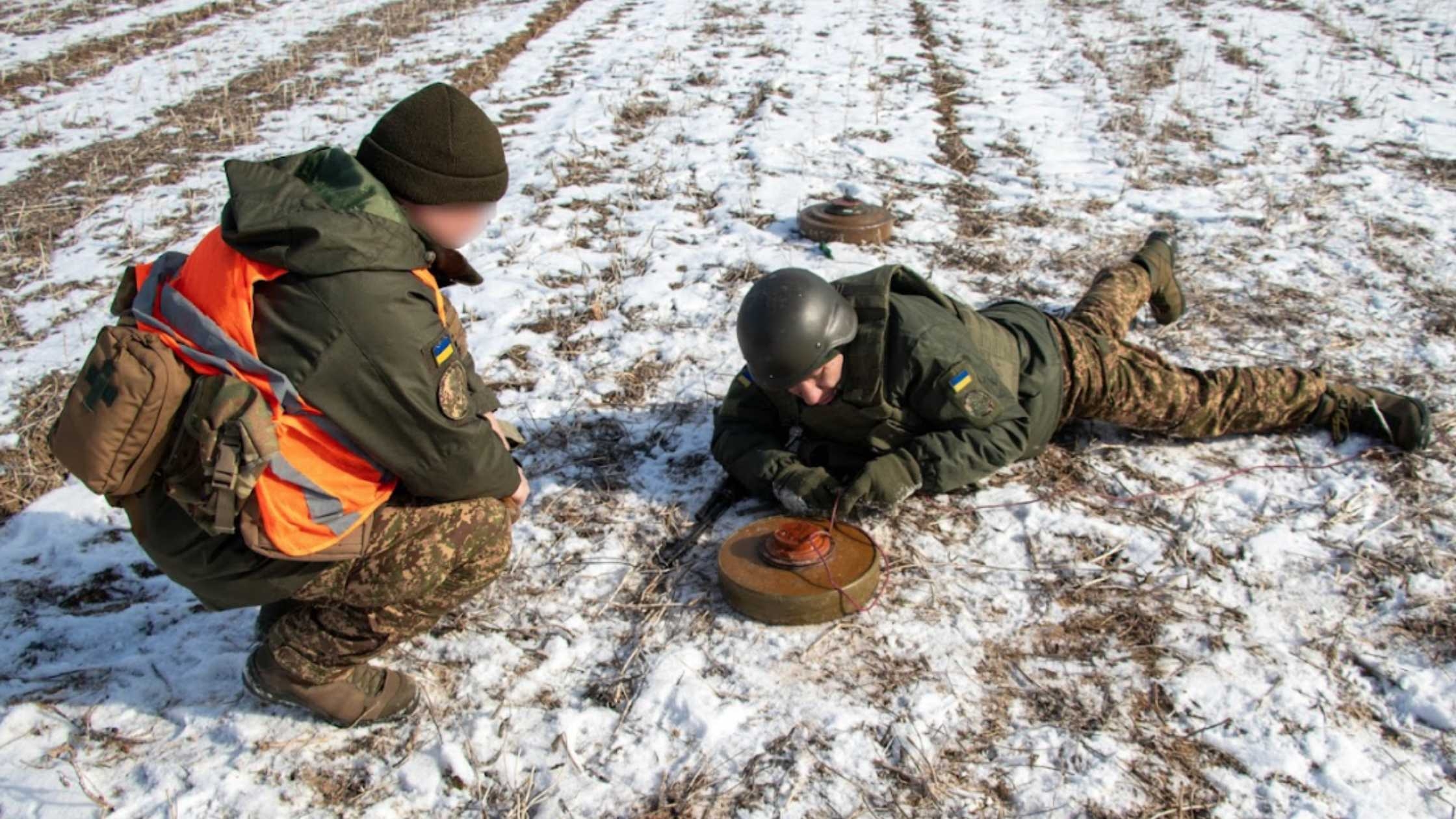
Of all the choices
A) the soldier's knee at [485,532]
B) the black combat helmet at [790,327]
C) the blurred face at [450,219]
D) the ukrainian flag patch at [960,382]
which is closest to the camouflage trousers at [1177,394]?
the ukrainian flag patch at [960,382]

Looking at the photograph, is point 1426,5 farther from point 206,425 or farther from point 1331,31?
point 206,425

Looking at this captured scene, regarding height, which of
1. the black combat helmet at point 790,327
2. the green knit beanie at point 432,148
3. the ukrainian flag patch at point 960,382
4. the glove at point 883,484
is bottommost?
the glove at point 883,484

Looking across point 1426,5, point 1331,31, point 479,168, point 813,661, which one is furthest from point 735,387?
point 1426,5

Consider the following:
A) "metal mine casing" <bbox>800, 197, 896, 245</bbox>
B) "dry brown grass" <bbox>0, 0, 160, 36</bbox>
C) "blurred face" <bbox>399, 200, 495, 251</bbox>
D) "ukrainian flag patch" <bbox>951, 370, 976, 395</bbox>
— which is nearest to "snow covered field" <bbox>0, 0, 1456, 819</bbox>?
"metal mine casing" <bbox>800, 197, 896, 245</bbox>

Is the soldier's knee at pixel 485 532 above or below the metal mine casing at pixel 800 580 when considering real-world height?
above

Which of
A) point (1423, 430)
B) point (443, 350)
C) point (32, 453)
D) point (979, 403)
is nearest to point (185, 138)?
point (32, 453)

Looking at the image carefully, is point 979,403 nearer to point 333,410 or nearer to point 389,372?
point 389,372

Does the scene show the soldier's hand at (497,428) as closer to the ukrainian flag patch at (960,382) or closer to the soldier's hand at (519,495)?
the soldier's hand at (519,495)

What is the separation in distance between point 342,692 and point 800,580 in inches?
56.5

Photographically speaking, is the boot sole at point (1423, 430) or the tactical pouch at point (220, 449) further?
the boot sole at point (1423, 430)

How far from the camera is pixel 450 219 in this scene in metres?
2.75

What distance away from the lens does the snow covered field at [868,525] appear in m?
2.76

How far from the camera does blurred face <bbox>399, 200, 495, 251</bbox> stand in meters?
2.70

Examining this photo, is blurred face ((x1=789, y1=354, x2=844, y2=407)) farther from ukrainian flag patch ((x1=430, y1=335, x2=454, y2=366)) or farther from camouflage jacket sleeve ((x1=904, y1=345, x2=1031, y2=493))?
ukrainian flag patch ((x1=430, y1=335, x2=454, y2=366))
